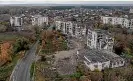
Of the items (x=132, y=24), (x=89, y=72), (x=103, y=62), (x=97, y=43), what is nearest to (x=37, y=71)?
(x=89, y=72)

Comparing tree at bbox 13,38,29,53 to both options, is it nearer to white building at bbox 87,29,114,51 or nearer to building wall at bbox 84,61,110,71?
white building at bbox 87,29,114,51

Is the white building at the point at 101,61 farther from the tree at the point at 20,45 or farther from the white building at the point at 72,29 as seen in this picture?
the white building at the point at 72,29

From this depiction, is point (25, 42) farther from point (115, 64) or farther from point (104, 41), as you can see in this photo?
point (115, 64)

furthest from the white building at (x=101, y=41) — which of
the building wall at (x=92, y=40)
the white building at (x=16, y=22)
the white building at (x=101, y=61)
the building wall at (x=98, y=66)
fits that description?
the white building at (x=16, y=22)

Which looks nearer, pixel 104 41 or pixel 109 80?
pixel 109 80

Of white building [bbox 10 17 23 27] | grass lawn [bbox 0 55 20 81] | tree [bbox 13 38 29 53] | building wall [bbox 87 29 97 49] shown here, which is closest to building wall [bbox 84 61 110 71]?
building wall [bbox 87 29 97 49]

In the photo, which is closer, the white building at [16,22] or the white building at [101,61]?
the white building at [101,61]

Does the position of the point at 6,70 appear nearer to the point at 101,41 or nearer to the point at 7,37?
the point at 101,41

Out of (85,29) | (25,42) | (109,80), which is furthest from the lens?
(85,29)
